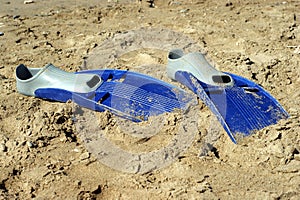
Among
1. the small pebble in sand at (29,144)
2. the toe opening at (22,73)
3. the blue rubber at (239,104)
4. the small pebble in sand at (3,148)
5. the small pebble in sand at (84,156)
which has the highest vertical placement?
the toe opening at (22,73)

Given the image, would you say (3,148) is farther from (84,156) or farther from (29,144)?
(84,156)

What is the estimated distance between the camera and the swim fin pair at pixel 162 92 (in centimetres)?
375

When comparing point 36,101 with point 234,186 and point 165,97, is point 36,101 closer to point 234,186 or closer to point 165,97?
point 165,97

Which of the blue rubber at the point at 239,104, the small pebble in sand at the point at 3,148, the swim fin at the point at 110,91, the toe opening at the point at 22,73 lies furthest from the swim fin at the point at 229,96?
the small pebble in sand at the point at 3,148

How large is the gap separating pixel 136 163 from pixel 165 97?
87 cm

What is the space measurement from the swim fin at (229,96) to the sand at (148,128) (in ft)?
0.30

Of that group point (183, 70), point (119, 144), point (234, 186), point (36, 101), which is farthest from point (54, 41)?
point (234, 186)

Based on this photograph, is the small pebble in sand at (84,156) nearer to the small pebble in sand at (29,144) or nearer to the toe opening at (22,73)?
the small pebble in sand at (29,144)

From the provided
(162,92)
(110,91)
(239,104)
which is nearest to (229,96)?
(239,104)

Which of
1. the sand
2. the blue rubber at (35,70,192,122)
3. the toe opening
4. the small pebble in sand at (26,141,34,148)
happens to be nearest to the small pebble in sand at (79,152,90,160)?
the sand

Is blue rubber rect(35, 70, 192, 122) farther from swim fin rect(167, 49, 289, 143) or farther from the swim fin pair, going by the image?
swim fin rect(167, 49, 289, 143)

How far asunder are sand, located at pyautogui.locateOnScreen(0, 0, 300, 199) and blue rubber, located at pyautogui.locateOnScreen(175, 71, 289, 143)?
0.26ft

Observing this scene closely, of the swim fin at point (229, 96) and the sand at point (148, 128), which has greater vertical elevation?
the swim fin at point (229, 96)

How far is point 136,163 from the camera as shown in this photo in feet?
10.7
